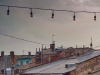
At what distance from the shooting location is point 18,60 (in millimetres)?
50062

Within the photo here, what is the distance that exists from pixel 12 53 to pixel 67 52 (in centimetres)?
1473

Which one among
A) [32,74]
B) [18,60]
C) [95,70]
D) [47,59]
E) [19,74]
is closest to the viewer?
[95,70]

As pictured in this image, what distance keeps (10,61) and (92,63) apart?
29.7 metres

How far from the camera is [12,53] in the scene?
147 ft

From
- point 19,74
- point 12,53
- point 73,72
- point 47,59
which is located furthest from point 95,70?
point 12,53

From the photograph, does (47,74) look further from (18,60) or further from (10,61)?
(18,60)

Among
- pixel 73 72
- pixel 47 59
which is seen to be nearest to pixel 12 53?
pixel 47 59

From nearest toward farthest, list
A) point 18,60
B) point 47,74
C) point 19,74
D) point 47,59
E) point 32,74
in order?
point 47,74, point 32,74, point 19,74, point 47,59, point 18,60

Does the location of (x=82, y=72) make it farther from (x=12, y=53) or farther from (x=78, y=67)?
(x=12, y=53)

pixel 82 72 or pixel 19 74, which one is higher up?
pixel 82 72

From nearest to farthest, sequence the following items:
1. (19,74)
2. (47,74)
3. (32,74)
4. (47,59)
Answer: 1. (47,74)
2. (32,74)
3. (19,74)
4. (47,59)

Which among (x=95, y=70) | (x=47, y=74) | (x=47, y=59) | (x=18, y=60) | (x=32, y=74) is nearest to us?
(x=95, y=70)

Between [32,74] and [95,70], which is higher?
[95,70]

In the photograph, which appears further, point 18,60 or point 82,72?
point 18,60
